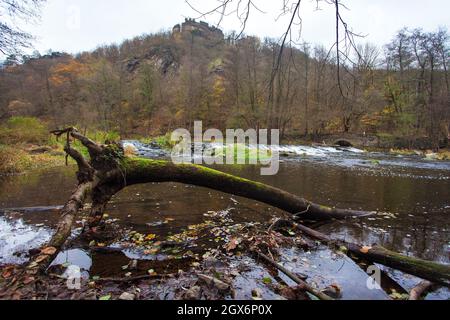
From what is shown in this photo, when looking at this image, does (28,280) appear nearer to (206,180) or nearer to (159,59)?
(206,180)

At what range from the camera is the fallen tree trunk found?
3.19 metres

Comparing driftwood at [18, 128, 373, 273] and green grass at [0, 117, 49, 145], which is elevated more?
green grass at [0, 117, 49, 145]

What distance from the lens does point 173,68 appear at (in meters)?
60.0

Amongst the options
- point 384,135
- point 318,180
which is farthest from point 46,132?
point 384,135

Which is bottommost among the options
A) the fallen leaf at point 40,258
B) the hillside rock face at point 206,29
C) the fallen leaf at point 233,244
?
the fallen leaf at point 233,244

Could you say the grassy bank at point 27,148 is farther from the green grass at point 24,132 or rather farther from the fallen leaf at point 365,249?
the fallen leaf at point 365,249

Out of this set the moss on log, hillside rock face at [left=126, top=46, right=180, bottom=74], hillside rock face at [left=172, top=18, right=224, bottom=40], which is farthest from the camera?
hillside rock face at [left=126, top=46, right=180, bottom=74]

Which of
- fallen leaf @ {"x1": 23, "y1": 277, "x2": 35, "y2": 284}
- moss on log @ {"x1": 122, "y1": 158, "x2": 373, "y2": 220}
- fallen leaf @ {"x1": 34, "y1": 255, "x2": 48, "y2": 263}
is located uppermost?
moss on log @ {"x1": 122, "y1": 158, "x2": 373, "y2": 220}

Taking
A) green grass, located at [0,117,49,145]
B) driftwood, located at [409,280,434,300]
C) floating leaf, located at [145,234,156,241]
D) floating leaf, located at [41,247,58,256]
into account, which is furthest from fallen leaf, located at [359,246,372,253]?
green grass, located at [0,117,49,145]

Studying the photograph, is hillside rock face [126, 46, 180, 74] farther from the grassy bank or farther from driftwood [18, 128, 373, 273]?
driftwood [18, 128, 373, 273]

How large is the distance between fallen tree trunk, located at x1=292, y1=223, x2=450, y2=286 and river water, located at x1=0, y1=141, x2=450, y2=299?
0.38ft

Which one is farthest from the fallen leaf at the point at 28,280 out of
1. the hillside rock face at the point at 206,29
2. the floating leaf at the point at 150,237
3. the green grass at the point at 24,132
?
the green grass at the point at 24,132

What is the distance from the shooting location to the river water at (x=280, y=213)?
3.99 metres
